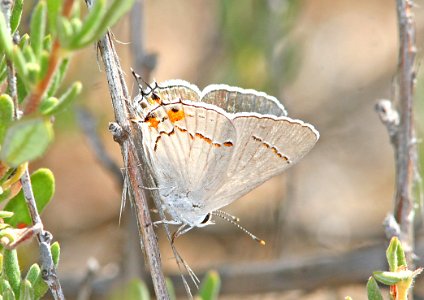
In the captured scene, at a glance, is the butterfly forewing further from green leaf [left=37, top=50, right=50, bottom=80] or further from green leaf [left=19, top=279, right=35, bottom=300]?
green leaf [left=37, top=50, right=50, bottom=80]

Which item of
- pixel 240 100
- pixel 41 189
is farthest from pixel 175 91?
pixel 41 189

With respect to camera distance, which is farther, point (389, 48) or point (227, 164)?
point (389, 48)

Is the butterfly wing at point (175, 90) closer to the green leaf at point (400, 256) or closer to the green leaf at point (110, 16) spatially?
the green leaf at point (400, 256)

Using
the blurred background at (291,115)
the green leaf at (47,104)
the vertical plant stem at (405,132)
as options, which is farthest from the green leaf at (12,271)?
the blurred background at (291,115)

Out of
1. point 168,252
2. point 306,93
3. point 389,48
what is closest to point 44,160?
point 168,252

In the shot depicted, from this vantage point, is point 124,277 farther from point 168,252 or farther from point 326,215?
point 326,215

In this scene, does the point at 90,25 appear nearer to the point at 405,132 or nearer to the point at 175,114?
the point at 175,114
